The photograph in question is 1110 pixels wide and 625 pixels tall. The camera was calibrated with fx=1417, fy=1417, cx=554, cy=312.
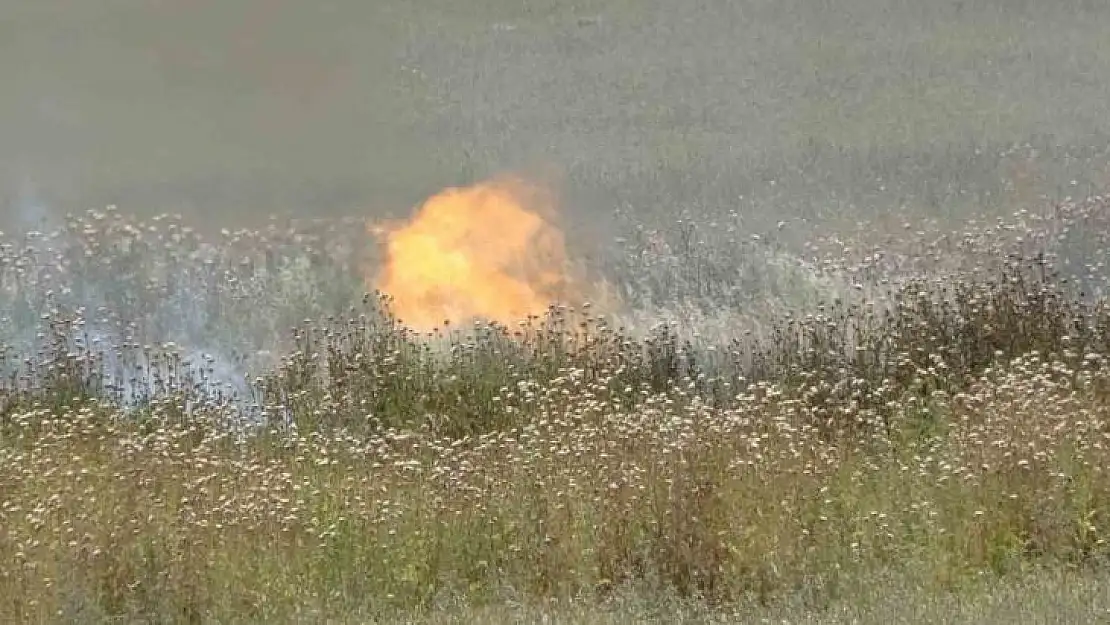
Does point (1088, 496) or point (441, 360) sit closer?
point (1088, 496)

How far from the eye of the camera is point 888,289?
13047 mm

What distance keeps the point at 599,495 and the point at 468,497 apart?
0.88 meters

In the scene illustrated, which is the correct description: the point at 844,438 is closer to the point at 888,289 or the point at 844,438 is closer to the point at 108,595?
the point at 888,289

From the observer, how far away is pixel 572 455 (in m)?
9.66

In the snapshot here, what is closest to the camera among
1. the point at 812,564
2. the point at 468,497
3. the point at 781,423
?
the point at 812,564

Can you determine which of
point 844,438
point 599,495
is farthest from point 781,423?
point 599,495

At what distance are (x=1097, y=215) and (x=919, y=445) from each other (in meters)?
4.65

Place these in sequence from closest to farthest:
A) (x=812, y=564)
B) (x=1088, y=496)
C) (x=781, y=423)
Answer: (x=812, y=564) → (x=1088, y=496) → (x=781, y=423)

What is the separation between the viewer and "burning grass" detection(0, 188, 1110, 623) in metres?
8.28

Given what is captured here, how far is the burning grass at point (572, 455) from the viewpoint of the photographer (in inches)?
326

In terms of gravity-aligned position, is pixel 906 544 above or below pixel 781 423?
below

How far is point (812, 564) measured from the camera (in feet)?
26.7

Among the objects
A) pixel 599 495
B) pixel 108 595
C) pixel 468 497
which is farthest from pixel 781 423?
pixel 108 595

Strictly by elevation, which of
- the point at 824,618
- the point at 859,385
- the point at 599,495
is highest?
the point at 859,385
